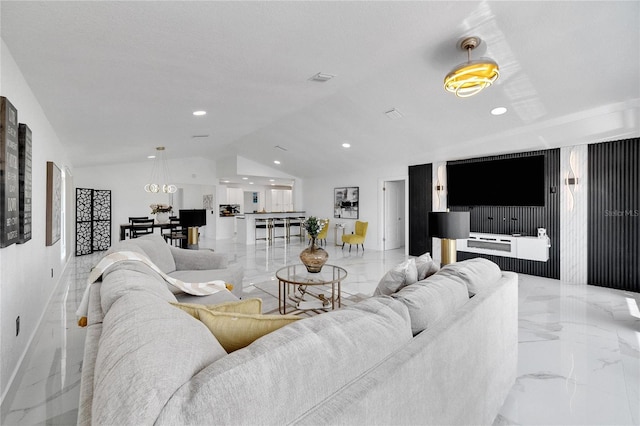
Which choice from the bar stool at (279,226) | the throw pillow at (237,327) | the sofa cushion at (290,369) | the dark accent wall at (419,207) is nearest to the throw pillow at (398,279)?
the sofa cushion at (290,369)

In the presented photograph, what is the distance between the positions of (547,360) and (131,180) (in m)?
9.95

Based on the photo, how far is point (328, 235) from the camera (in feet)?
32.0

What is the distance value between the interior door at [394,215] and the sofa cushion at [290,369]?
7.20 meters

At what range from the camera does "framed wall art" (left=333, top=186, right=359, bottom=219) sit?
8.74 m

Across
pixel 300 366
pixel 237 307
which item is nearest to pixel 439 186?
pixel 237 307

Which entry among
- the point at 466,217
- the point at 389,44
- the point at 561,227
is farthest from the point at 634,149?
the point at 389,44

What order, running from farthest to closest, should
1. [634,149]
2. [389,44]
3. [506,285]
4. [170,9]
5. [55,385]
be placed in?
[634,149], [389,44], [55,385], [506,285], [170,9]

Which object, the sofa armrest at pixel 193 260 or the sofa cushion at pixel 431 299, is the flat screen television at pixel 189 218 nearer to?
the sofa armrest at pixel 193 260

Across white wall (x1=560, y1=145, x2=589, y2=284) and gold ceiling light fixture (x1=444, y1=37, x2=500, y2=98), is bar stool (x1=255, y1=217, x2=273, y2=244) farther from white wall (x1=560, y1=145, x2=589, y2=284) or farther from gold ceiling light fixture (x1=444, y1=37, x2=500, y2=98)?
gold ceiling light fixture (x1=444, y1=37, x2=500, y2=98)

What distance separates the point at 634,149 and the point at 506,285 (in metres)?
4.17

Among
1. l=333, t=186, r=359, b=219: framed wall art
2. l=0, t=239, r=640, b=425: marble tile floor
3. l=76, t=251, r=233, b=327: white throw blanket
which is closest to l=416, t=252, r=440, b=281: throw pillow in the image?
l=0, t=239, r=640, b=425: marble tile floor

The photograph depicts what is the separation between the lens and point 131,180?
28.6 ft

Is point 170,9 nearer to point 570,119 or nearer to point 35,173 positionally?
point 35,173

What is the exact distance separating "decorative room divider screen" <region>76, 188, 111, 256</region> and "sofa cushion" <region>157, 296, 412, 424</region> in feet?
28.0
